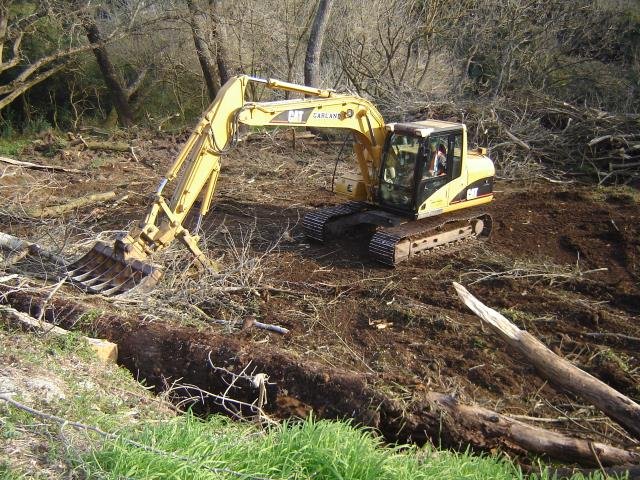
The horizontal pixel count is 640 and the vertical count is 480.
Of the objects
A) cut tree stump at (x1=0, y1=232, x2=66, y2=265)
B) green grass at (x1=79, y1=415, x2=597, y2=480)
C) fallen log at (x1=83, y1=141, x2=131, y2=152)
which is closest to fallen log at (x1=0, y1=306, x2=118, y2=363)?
green grass at (x1=79, y1=415, x2=597, y2=480)

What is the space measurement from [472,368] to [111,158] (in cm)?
1027

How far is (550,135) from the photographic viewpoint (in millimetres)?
14164

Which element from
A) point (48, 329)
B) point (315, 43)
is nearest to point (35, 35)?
point (315, 43)

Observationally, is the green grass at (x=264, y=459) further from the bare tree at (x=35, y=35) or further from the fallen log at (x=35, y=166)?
the bare tree at (x=35, y=35)

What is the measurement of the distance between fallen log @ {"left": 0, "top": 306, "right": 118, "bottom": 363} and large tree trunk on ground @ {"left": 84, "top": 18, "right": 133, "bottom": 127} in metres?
11.6

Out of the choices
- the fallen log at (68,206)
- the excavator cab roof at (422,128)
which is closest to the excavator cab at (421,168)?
the excavator cab roof at (422,128)

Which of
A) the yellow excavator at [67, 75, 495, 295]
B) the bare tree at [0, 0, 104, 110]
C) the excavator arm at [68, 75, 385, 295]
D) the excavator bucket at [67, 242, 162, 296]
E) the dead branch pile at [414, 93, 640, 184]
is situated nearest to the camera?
the excavator bucket at [67, 242, 162, 296]

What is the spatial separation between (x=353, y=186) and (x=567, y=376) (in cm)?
523

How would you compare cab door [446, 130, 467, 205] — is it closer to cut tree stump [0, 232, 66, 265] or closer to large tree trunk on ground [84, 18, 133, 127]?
cut tree stump [0, 232, 66, 265]

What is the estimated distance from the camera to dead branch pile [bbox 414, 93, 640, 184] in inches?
526

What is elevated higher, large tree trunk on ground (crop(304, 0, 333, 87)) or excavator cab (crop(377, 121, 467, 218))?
large tree trunk on ground (crop(304, 0, 333, 87))

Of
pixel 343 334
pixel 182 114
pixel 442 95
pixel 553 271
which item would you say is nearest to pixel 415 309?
pixel 343 334

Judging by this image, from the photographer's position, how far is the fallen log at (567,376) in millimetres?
4742

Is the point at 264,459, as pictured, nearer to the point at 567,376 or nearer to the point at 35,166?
the point at 567,376
